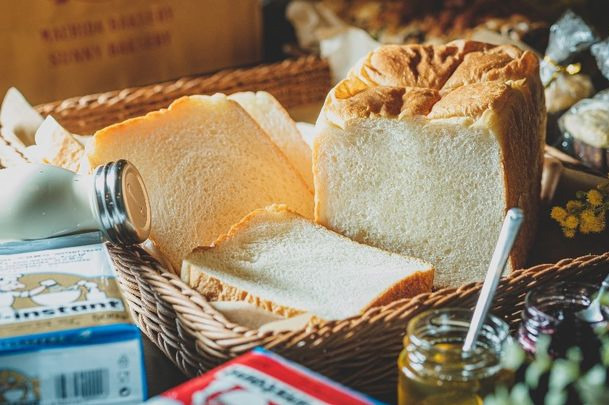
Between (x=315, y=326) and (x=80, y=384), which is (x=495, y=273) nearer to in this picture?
(x=315, y=326)

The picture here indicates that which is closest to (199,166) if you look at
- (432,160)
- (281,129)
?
(281,129)

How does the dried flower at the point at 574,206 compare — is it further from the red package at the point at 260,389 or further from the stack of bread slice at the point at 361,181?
the red package at the point at 260,389

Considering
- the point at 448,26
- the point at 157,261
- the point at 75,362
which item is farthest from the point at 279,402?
the point at 448,26

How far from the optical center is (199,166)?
5.55ft

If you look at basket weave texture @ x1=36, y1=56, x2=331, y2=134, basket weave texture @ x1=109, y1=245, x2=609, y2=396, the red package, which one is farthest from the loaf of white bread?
basket weave texture @ x1=36, y1=56, x2=331, y2=134

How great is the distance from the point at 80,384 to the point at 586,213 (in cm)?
105

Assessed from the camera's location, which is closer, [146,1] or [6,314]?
[6,314]

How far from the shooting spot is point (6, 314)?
110cm

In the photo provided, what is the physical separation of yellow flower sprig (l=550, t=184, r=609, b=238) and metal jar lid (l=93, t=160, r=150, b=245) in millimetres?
827

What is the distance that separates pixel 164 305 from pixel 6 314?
0.90 ft

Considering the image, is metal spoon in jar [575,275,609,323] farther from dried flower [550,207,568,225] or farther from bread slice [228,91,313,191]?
bread slice [228,91,313,191]

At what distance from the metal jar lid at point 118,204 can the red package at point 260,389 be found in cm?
43

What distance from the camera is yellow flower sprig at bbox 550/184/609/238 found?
163 centimetres

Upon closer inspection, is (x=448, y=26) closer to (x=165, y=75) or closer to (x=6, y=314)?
(x=165, y=75)
